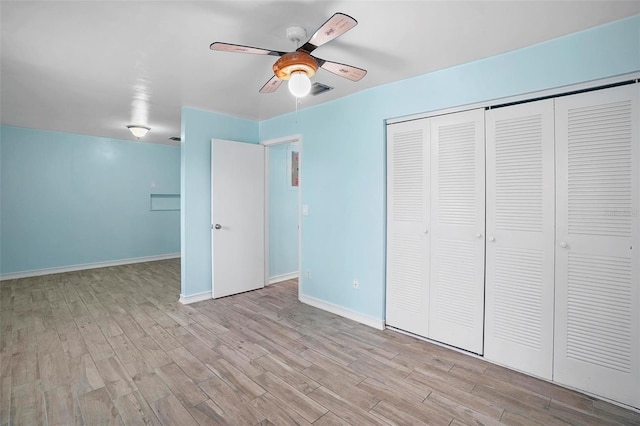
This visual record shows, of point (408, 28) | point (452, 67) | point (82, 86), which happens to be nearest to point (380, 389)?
point (408, 28)

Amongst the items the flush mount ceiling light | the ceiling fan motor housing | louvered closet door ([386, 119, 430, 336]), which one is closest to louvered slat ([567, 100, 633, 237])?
louvered closet door ([386, 119, 430, 336])

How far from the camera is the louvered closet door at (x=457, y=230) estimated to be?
245 cm

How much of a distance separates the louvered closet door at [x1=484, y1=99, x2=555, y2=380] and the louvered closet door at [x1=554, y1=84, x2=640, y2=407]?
0.07 m

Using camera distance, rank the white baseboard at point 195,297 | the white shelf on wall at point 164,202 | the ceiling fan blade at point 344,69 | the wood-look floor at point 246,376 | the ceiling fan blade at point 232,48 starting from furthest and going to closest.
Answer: the white shelf on wall at point 164,202
the white baseboard at point 195,297
the ceiling fan blade at point 344,69
the wood-look floor at point 246,376
the ceiling fan blade at point 232,48

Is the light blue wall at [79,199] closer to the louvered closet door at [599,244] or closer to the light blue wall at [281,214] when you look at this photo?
the light blue wall at [281,214]

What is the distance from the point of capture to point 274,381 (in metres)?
2.15

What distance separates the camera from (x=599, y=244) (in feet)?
6.46

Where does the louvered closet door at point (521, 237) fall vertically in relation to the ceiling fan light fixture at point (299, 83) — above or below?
below

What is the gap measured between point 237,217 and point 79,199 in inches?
142

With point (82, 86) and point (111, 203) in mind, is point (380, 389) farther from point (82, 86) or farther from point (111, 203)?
point (111, 203)

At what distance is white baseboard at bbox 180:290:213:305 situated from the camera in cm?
378

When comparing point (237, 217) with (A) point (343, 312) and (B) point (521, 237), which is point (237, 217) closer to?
(A) point (343, 312)

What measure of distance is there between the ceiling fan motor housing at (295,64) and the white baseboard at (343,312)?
245 cm

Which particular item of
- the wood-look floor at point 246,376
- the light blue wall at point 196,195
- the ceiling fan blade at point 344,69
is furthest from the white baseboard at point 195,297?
the ceiling fan blade at point 344,69
